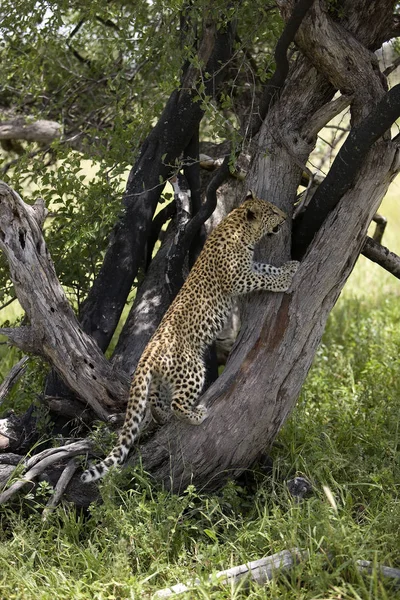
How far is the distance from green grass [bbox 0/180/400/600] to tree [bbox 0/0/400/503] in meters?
0.37

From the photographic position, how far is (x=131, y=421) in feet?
18.2

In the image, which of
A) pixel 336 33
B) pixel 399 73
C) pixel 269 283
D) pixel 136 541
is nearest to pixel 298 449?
pixel 269 283

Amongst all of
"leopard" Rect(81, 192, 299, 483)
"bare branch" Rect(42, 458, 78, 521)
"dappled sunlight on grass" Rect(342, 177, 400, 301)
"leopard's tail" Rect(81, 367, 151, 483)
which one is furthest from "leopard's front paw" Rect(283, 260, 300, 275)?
"dappled sunlight on grass" Rect(342, 177, 400, 301)

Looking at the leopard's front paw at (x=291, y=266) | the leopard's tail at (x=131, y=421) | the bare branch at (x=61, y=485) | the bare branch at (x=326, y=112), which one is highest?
the bare branch at (x=326, y=112)

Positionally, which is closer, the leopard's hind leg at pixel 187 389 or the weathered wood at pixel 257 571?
the weathered wood at pixel 257 571

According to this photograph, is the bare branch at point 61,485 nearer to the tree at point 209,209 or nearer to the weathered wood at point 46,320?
the tree at point 209,209

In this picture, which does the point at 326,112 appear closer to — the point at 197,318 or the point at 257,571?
the point at 197,318

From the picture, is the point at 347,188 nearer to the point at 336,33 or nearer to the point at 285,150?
the point at 285,150

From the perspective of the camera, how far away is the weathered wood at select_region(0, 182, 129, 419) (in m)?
5.38

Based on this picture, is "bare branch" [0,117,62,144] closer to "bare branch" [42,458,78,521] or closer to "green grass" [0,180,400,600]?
"green grass" [0,180,400,600]

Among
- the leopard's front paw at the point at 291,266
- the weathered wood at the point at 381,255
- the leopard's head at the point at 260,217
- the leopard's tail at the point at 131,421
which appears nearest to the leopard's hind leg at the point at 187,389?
the leopard's tail at the point at 131,421

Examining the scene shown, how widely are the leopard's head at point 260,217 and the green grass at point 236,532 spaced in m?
1.49

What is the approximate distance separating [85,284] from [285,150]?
6.94 feet

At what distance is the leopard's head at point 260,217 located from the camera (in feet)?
20.3
